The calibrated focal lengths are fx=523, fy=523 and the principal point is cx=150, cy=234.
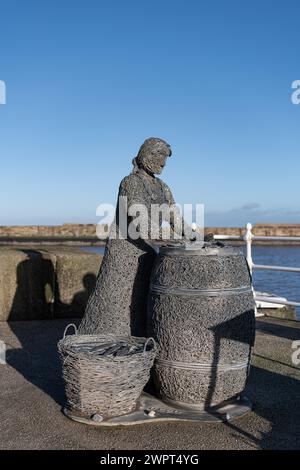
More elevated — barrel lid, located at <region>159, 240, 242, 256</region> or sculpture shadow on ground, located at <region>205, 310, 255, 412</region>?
barrel lid, located at <region>159, 240, 242, 256</region>

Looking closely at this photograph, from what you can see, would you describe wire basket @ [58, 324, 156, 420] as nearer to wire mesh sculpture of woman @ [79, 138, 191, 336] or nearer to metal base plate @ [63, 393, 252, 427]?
metal base plate @ [63, 393, 252, 427]

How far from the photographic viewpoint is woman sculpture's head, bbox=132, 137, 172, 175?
14.5 ft

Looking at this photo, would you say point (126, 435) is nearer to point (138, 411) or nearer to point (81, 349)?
point (138, 411)

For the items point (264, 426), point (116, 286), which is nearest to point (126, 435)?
point (264, 426)

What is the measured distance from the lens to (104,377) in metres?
3.51

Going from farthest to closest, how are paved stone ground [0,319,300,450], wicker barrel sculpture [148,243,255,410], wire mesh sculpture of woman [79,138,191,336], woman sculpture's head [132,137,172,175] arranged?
woman sculpture's head [132,137,172,175] → wire mesh sculpture of woman [79,138,191,336] → wicker barrel sculpture [148,243,255,410] → paved stone ground [0,319,300,450]

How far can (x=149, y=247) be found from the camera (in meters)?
4.32

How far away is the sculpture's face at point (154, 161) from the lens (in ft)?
14.5

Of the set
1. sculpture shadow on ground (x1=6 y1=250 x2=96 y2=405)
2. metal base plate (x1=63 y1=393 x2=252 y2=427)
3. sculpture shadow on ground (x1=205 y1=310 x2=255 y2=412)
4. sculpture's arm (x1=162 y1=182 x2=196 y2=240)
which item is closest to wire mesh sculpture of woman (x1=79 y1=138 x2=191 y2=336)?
sculpture's arm (x1=162 y1=182 x2=196 y2=240)

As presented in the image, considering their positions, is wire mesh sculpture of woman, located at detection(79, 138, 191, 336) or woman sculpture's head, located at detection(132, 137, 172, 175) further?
woman sculpture's head, located at detection(132, 137, 172, 175)

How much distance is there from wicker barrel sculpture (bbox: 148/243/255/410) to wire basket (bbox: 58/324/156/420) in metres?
0.19
